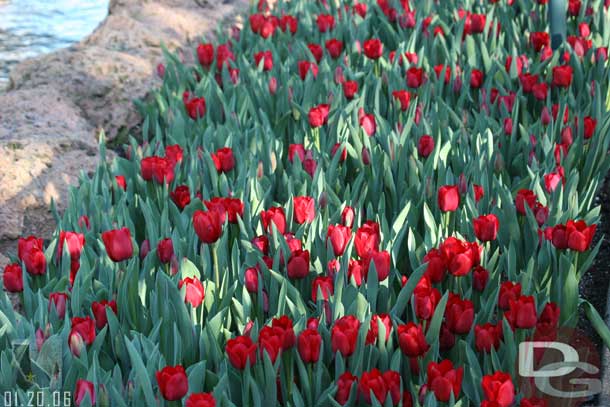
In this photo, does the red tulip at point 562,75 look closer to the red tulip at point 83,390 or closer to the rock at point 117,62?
the rock at point 117,62

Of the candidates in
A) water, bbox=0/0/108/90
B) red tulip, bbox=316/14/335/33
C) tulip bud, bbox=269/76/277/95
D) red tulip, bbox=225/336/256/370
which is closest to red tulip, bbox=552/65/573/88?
tulip bud, bbox=269/76/277/95

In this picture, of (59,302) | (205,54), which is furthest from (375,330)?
(205,54)

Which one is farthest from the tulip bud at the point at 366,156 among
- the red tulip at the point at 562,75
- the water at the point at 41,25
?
the water at the point at 41,25

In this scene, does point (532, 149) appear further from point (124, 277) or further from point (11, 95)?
point (11, 95)

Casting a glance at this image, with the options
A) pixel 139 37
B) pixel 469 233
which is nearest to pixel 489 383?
pixel 469 233

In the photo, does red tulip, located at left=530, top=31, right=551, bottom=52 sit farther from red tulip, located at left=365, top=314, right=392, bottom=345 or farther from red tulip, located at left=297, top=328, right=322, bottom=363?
red tulip, located at left=297, top=328, right=322, bottom=363

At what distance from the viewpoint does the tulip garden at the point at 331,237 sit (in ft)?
6.06

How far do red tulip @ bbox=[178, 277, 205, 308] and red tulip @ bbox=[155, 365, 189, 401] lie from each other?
31 centimetres

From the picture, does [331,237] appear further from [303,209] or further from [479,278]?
[479,278]

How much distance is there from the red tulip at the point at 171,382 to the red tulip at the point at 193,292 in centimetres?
31

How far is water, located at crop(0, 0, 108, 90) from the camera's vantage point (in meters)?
6.23

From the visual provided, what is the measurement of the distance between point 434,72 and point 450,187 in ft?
4.00

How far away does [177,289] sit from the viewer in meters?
1.99

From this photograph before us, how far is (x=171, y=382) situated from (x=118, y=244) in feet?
1.83
